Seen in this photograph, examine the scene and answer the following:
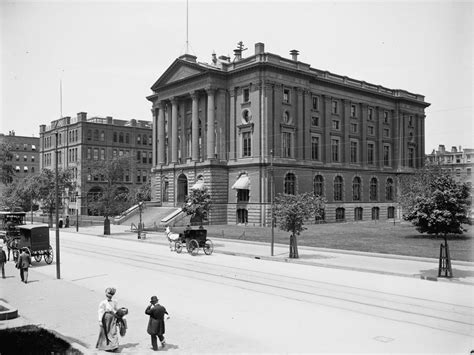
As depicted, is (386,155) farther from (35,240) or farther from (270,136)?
(35,240)

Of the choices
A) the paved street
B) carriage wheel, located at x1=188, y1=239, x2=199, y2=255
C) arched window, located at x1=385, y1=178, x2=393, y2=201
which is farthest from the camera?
arched window, located at x1=385, y1=178, x2=393, y2=201

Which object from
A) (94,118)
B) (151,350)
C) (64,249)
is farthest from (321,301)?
(94,118)

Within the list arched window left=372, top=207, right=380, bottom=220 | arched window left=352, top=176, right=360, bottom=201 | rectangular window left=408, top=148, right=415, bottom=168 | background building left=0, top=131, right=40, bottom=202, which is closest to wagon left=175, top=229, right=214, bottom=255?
arched window left=352, top=176, right=360, bottom=201

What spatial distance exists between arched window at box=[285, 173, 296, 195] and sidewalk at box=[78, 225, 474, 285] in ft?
68.6

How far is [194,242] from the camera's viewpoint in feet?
104

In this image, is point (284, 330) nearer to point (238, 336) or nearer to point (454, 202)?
point (238, 336)

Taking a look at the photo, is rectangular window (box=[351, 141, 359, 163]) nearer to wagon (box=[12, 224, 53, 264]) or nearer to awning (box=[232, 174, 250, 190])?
awning (box=[232, 174, 250, 190])

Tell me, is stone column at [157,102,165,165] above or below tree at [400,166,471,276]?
above

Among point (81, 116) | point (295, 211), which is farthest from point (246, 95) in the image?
point (81, 116)

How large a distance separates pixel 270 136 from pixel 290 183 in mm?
6851

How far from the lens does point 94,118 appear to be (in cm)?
9719

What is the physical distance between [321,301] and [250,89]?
4317 cm

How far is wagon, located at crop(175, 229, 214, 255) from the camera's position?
104 ft

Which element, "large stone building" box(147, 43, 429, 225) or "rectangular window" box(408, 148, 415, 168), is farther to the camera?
"rectangular window" box(408, 148, 415, 168)
